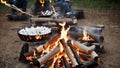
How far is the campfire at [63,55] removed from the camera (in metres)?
6.04

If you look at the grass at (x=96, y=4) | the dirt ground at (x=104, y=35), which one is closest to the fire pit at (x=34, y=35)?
the dirt ground at (x=104, y=35)

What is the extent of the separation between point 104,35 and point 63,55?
3860 millimetres

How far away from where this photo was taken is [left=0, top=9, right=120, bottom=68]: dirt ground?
7.03 meters

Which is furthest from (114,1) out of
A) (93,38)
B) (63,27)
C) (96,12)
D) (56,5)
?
(63,27)

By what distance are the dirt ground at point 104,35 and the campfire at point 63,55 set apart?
1.81ft

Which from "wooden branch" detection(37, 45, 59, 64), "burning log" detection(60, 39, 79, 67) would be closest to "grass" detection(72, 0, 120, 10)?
"burning log" detection(60, 39, 79, 67)

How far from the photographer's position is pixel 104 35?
9828 mm

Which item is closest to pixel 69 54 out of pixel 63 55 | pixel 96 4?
pixel 63 55

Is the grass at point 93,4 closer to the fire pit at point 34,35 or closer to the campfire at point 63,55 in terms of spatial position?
the fire pit at point 34,35

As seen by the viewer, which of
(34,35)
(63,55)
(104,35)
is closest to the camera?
(63,55)

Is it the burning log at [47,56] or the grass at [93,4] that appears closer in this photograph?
the burning log at [47,56]

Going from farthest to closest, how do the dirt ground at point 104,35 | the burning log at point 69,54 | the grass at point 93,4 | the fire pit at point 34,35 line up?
the grass at point 93,4 → the dirt ground at point 104,35 → the fire pit at point 34,35 → the burning log at point 69,54

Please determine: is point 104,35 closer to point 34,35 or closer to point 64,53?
point 64,53

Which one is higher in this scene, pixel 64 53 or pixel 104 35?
pixel 64 53
